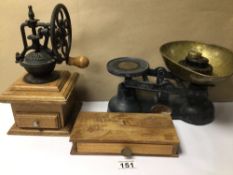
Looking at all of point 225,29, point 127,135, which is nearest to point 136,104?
point 127,135

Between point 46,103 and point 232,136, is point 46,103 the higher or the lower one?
the higher one

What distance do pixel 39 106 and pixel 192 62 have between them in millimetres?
580

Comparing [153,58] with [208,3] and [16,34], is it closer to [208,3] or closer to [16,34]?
[208,3]

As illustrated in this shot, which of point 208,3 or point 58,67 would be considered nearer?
point 208,3

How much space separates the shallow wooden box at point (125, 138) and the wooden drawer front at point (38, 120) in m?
0.10

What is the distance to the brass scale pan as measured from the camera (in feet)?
2.83

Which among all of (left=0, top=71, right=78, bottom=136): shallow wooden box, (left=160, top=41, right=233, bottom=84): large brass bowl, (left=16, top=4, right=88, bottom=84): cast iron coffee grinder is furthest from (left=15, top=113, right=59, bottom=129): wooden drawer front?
(left=160, top=41, right=233, bottom=84): large brass bowl

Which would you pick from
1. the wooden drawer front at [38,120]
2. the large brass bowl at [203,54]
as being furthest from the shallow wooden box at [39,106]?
the large brass bowl at [203,54]

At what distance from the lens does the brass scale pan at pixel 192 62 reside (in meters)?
0.86

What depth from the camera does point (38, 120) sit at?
0.90 m

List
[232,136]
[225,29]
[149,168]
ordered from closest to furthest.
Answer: [149,168]
[232,136]
[225,29]

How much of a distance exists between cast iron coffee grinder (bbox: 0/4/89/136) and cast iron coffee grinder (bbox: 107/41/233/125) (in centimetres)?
19

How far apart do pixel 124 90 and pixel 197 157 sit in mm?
359

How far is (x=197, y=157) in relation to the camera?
0.81 metres
